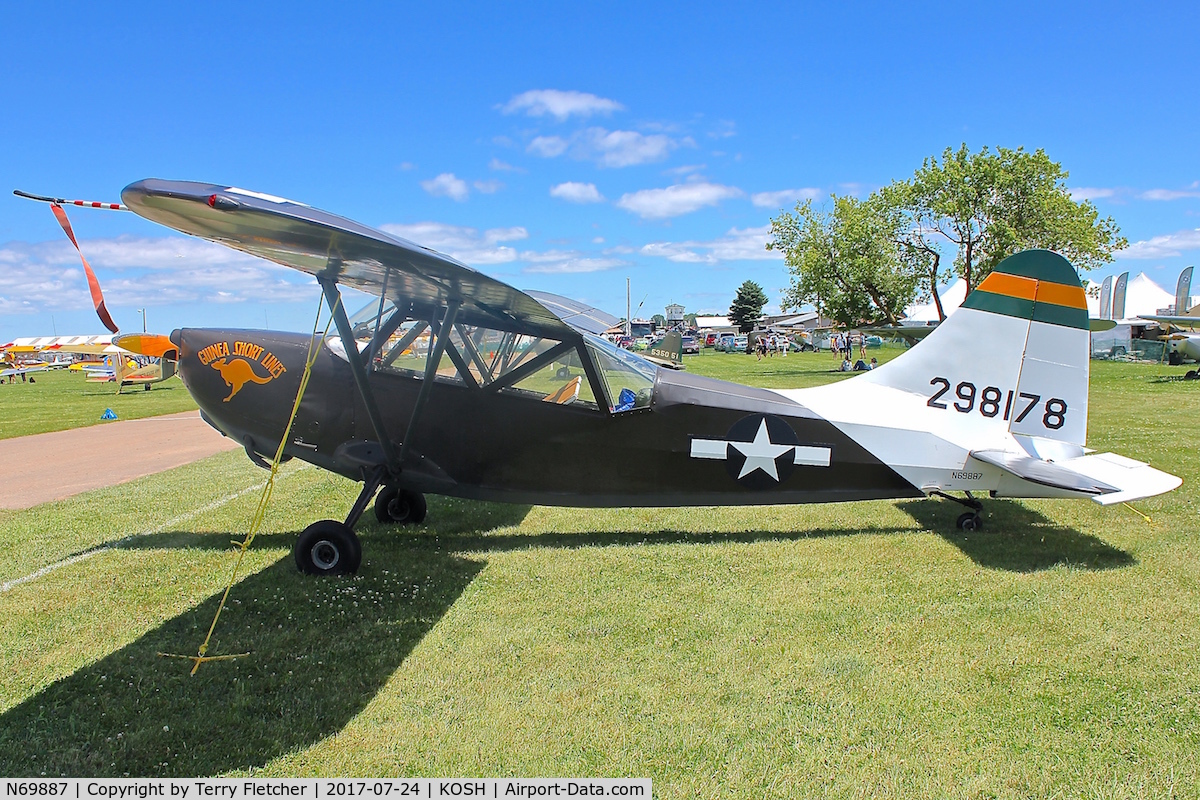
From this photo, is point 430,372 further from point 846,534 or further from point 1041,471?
point 1041,471

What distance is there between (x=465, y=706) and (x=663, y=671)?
42.0 inches

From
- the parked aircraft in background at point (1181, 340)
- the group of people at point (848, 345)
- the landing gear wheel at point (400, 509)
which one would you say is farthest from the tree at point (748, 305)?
the landing gear wheel at point (400, 509)

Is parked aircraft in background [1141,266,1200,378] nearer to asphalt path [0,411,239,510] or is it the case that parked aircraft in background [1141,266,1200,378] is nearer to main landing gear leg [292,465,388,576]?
main landing gear leg [292,465,388,576]

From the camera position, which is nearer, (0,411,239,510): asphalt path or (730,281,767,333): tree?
(0,411,239,510): asphalt path

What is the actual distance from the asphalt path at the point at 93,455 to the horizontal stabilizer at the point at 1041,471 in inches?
389

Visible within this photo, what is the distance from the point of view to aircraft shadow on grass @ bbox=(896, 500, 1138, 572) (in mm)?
5465

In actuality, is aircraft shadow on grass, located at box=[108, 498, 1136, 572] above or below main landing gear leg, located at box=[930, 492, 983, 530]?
below

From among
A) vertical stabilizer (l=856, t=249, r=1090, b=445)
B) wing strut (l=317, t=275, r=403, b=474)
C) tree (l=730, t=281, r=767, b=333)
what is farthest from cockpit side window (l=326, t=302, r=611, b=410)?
tree (l=730, t=281, r=767, b=333)

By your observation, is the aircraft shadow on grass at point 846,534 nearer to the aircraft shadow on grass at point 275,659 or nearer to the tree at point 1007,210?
the aircraft shadow on grass at point 275,659

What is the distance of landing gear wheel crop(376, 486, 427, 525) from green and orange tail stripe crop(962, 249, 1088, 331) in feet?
17.8

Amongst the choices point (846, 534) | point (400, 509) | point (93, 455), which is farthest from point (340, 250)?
point (93, 455)

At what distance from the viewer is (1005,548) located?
5828mm

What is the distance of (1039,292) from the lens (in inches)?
232

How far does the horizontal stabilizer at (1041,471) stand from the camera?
5.09 meters
